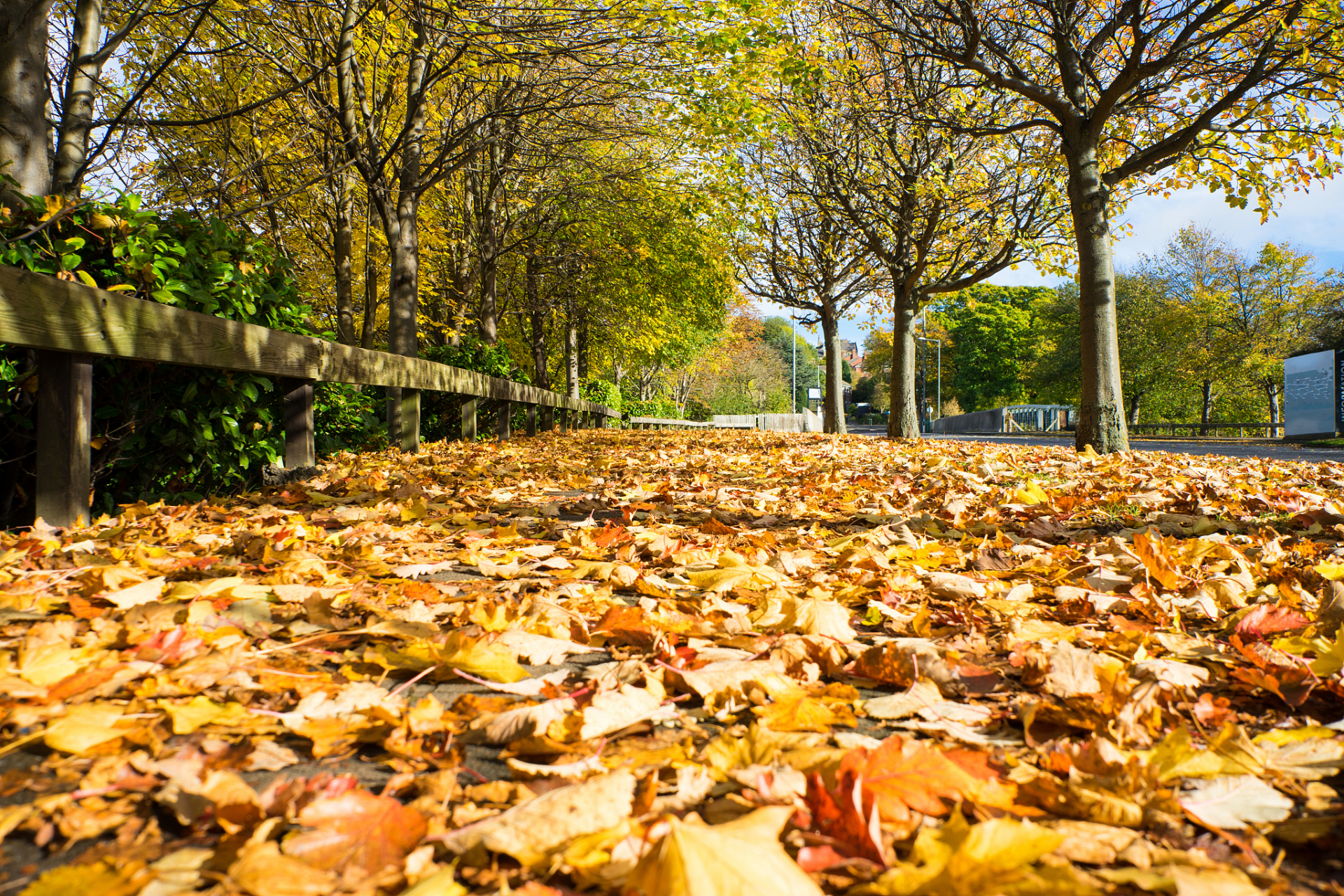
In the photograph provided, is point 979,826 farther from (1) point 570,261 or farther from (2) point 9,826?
(1) point 570,261

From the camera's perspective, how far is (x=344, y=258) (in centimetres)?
1344

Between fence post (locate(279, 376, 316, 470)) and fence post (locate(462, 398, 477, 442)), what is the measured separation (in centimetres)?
388

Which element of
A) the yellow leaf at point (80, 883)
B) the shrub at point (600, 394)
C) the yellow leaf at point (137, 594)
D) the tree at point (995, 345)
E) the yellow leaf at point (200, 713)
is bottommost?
the yellow leaf at point (80, 883)

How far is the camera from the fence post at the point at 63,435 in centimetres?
245

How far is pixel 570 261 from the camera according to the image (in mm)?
17250

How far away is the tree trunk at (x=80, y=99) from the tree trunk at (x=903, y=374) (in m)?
12.3

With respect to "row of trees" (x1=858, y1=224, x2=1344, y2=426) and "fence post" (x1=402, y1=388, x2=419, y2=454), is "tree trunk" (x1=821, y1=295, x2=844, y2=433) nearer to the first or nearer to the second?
"row of trees" (x1=858, y1=224, x2=1344, y2=426)

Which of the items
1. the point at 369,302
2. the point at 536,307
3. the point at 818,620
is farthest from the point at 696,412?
the point at 818,620

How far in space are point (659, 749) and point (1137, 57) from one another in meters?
9.16

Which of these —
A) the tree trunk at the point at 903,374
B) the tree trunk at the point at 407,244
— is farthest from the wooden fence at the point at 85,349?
the tree trunk at the point at 903,374

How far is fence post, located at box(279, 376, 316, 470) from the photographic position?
13.5 feet

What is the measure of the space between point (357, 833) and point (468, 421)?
300 inches

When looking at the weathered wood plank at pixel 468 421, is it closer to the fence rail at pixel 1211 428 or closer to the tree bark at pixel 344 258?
the tree bark at pixel 344 258

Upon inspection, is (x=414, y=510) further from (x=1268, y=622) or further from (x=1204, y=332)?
(x=1204, y=332)
